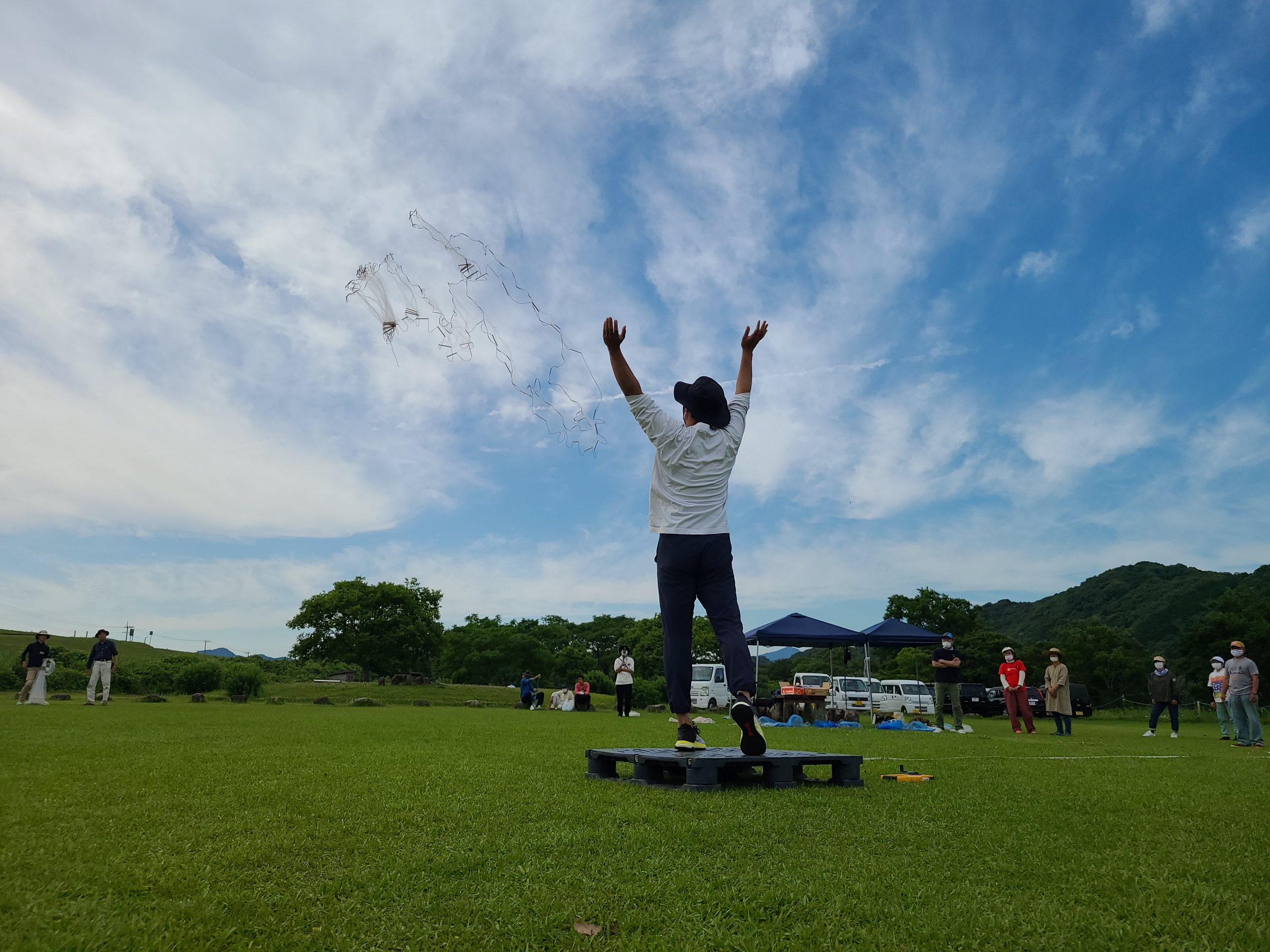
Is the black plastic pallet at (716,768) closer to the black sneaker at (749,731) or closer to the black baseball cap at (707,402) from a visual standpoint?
the black sneaker at (749,731)

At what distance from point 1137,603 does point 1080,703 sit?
48752mm

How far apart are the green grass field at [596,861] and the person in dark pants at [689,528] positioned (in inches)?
34.6

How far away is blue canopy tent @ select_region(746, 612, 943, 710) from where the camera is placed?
70.0 feet

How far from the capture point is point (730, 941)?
6.32 ft

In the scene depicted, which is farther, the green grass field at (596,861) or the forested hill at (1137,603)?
the forested hill at (1137,603)

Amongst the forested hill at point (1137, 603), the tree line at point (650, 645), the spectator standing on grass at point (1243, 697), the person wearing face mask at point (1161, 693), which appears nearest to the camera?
the spectator standing on grass at point (1243, 697)

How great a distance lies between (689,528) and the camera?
4980mm

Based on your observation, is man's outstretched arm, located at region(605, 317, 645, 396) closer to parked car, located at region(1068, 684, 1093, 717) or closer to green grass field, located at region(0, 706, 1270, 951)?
green grass field, located at region(0, 706, 1270, 951)

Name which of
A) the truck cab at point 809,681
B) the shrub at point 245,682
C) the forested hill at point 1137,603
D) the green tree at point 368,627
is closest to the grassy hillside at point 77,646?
the green tree at point 368,627

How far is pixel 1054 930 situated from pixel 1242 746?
1319cm

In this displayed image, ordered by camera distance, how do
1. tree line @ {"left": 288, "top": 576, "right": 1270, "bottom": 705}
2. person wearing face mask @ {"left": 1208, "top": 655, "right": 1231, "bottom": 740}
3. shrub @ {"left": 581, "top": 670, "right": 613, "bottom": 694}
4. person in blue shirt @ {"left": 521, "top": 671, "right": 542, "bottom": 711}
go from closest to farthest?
1. person wearing face mask @ {"left": 1208, "top": 655, "right": 1231, "bottom": 740}
2. person in blue shirt @ {"left": 521, "top": 671, "right": 542, "bottom": 711}
3. tree line @ {"left": 288, "top": 576, "right": 1270, "bottom": 705}
4. shrub @ {"left": 581, "top": 670, "right": 613, "bottom": 694}

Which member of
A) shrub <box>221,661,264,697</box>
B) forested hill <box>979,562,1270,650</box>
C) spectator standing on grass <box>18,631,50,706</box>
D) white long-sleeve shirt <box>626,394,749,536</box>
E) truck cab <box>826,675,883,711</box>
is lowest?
truck cab <box>826,675,883,711</box>

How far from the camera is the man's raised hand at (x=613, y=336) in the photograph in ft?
15.9

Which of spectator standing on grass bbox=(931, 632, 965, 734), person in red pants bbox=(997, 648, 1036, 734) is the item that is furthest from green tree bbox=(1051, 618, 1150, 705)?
spectator standing on grass bbox=(931, 632, 965, 734)
